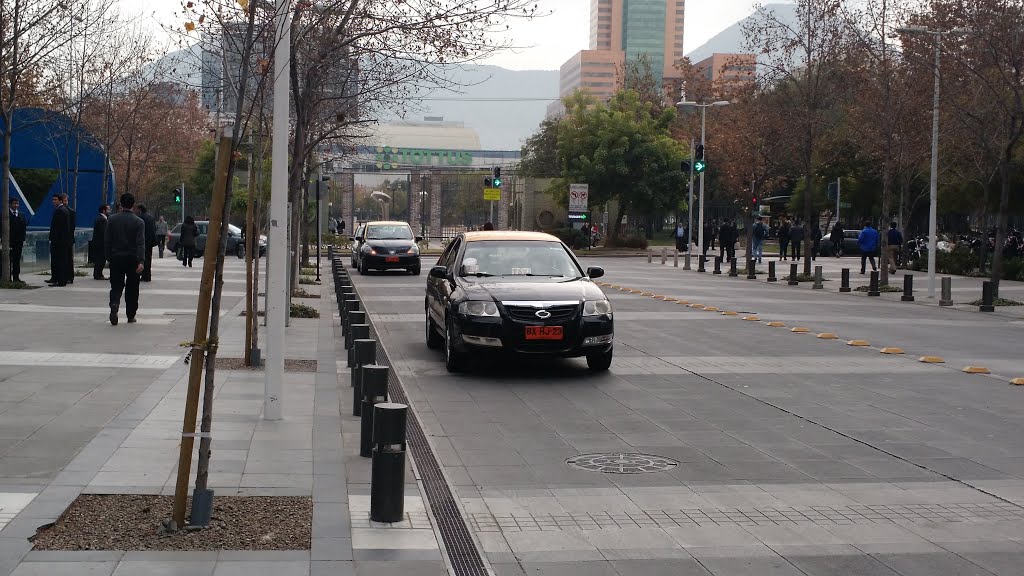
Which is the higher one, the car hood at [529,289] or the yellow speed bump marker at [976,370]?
the car hood at [529,289]

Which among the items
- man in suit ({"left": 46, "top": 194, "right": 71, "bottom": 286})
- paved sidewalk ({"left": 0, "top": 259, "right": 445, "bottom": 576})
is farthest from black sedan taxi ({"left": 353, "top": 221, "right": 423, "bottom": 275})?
paved sidewalk ({"left": 0, "top": 259, "right": 445, "bottom": 576})

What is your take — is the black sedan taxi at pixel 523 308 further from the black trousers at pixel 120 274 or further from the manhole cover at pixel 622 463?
the black trousers at pixel 120 274

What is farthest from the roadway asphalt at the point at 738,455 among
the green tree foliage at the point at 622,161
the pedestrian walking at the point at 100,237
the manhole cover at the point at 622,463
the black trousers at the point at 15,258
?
the green tree foliage at the point at 622,161

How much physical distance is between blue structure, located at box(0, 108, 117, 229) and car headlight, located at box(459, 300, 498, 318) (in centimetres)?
2174

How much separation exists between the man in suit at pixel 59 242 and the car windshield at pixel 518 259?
1276 centimetres

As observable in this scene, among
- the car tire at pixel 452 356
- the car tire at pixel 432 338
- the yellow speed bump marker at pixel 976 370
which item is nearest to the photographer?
the car tire at pixel 452 356

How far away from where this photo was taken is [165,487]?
6.96m

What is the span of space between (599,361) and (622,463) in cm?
521

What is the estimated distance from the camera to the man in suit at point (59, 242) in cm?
2428

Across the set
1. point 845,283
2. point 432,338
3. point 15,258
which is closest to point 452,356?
point 432,338

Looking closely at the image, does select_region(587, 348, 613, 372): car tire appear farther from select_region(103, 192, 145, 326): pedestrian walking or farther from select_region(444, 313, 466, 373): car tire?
select_region(103, 192, 145, 326): pedestrian walking

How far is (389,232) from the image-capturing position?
37219mm

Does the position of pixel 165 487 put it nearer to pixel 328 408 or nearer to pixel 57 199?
pixel 328 408

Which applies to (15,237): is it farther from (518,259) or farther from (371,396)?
(371,396)
